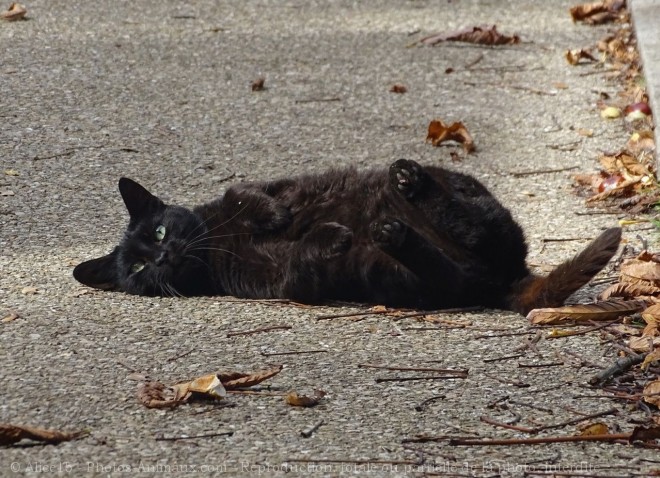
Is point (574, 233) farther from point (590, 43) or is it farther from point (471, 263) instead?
point (590, 43)

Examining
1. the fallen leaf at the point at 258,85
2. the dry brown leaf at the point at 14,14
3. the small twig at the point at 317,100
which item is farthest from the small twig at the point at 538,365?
the dry brown leaf at the point at 14,14

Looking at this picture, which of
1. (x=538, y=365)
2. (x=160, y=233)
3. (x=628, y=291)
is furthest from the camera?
(x=160, y=233)

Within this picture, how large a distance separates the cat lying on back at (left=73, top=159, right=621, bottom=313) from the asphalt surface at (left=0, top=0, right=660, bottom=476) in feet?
0.42

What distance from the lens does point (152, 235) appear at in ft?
13.7

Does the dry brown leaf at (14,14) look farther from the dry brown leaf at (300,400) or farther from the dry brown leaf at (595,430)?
the dry brown leaf at (595,430)

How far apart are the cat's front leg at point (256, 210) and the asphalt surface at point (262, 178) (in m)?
0.34

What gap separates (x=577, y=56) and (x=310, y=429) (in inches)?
194

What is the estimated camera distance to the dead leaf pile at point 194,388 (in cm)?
285

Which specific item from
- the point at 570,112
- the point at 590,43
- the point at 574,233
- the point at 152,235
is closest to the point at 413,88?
the point at 570,112

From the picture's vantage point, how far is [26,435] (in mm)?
2598

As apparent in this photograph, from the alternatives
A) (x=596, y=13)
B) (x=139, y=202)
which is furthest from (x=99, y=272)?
(x=596, y=13)

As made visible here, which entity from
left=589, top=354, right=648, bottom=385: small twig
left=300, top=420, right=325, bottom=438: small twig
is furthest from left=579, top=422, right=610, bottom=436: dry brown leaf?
left=300, top=420, right=325, bottom=438: small twig

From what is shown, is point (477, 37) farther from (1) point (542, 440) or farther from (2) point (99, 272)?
(1) point (542, 440)

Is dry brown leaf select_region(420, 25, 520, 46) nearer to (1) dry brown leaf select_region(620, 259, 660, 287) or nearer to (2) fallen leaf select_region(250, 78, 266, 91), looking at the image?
(2) fallen leaf select_region(250, 78, 266, 91)
